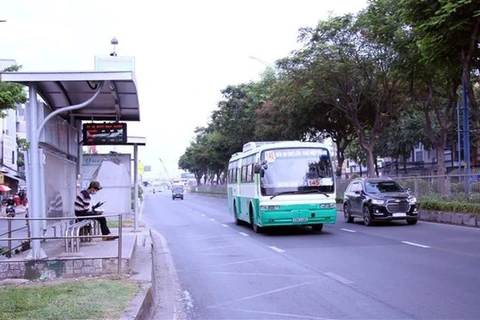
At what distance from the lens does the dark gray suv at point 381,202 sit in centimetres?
2105

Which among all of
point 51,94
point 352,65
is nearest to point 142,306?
point 51,94

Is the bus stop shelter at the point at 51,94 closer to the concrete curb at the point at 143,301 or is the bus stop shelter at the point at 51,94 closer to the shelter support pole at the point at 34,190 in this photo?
the shelter support pole at the point at 34,190

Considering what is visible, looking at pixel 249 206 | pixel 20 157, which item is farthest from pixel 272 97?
pixel 20 157

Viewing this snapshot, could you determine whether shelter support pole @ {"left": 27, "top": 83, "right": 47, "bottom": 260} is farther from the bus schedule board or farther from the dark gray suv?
the dark gray suv

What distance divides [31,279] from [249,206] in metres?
11.8

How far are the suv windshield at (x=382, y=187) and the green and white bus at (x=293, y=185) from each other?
435cm

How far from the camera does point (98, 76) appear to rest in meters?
10.4

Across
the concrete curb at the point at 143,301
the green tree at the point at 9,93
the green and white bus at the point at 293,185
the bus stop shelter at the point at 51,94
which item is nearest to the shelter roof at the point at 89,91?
the bus stop shelter at the point at 51,94

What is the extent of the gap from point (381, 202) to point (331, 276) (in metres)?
11.2

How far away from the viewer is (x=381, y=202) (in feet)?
69.3

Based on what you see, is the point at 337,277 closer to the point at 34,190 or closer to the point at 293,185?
the point at 34,190

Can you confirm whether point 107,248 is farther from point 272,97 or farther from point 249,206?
point 272,97

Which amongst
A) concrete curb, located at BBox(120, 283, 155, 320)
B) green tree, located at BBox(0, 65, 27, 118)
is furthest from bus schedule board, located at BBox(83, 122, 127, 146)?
concrete curb, located at BBox(120, 283, 155, 320)

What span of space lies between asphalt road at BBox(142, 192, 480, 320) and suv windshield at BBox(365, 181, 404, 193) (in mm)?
3925
